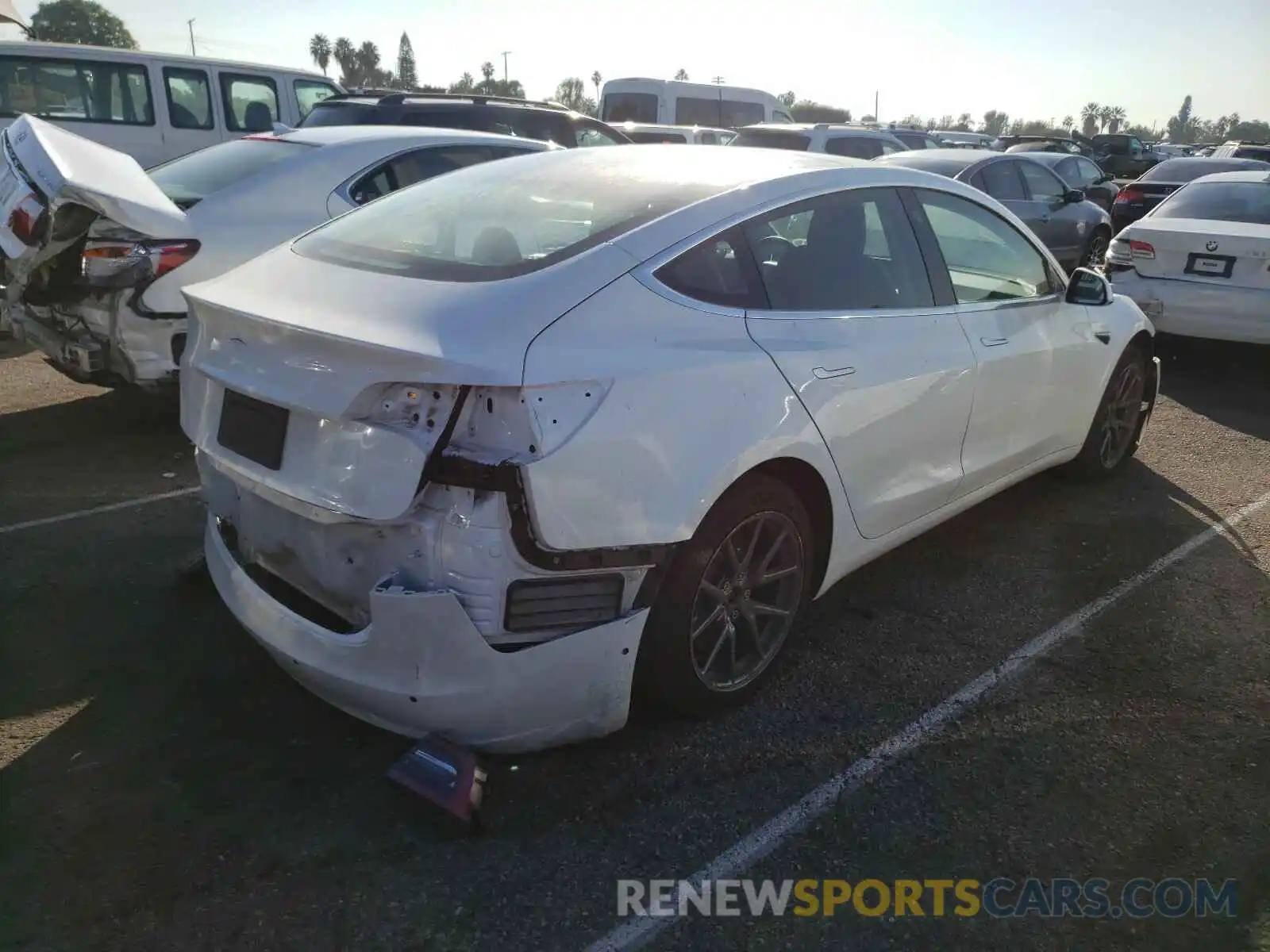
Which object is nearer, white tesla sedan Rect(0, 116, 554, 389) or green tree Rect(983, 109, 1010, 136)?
white tesla sedan Rect(0, 116, 554, 389)

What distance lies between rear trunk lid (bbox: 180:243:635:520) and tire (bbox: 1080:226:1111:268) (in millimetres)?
11467

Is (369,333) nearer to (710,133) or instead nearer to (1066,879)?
(1066,879)

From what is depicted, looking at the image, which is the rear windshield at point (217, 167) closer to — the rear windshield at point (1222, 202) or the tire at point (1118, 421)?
the tire at point (1118, 421)

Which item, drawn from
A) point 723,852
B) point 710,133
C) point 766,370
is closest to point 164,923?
point 723,852

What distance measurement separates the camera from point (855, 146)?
47.3 ft

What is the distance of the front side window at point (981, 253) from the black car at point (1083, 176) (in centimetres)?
1077

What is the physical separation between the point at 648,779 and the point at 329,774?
899mm

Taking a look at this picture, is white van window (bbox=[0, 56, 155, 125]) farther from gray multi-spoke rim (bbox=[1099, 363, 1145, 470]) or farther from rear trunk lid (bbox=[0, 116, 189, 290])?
gray multi-spoke rim (bbox=[1099, 363, 1145, 470])

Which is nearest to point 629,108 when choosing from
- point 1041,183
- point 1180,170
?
point 1180,170

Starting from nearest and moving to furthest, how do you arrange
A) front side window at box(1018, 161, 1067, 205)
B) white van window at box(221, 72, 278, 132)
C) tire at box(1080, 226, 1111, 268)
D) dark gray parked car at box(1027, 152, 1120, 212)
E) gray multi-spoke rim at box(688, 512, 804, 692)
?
gray multi-spoke rim at box(688, 512, 804, 692) → front side window at box(1018, 161, 1067, 205) → white van window at box(221, 72, 278, 132) → tire at box(1080, 226, 1111, 268) → dark gray parked car at box(1027, 152, 1120, 212)

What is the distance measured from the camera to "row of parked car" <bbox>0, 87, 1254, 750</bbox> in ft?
7.70

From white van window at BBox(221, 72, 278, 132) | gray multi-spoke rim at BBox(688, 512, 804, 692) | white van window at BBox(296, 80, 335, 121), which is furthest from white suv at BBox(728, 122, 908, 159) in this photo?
gray multi-spoke rim at BBox(688, 512, 804, 692)

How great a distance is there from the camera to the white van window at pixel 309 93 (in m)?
11.8

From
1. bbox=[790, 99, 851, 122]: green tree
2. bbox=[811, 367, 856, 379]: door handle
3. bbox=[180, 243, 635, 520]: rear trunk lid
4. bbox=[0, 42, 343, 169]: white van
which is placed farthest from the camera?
bbox=[790, 99, 851, 122]: green tree
